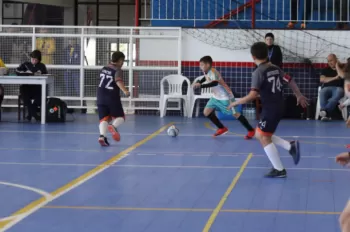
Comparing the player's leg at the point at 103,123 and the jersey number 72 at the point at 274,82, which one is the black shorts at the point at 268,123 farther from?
the player's leg at the point at 103,123

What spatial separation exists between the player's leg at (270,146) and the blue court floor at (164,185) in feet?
0.58

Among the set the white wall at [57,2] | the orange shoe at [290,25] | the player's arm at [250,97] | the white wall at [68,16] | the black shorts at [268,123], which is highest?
the white wall at [57,2]

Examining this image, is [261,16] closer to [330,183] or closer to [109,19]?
[109,19]

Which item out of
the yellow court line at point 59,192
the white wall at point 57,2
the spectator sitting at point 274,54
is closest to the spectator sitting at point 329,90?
the spectator sitting at point 274,54

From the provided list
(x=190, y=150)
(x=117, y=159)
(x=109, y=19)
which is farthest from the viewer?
(x=109, y=19)

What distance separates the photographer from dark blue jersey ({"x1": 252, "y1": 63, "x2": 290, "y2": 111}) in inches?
430

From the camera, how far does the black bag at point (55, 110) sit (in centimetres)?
1894

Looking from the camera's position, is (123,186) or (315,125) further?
(315,125)

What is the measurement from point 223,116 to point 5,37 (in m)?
6.14

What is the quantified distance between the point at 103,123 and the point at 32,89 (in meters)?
5.78

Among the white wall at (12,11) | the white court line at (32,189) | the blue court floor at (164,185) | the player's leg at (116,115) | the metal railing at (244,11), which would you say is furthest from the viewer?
the white wall at (12,11)

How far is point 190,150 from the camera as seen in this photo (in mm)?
13688

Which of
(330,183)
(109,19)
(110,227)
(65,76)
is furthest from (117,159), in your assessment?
(109,19)

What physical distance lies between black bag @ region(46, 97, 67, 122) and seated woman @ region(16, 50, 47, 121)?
44 cm
